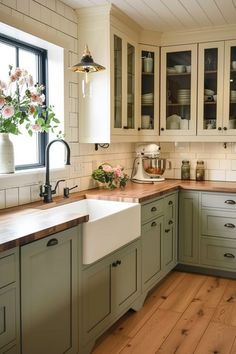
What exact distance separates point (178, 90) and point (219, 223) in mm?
1423

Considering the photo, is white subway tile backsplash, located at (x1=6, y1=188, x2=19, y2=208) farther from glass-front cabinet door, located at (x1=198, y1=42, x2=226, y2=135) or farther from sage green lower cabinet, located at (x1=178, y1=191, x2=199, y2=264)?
glass-front cabinet door, located at (x1=198, y1=42, x2=226, y2=135)

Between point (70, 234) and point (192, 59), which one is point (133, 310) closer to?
point (70, 234)

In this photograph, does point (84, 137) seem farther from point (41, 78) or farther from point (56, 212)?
point (56, 212)

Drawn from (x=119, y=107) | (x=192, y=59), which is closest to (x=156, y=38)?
(x=192, y=59)

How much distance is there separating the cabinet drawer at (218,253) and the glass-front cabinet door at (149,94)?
125 cm

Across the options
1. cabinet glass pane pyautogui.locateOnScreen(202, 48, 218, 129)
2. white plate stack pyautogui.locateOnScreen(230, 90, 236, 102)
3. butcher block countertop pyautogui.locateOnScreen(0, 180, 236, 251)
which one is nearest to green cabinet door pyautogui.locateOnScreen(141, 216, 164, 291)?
butcher block countertop pyautogui.locateOnScreen(0, 180, 236, 251)

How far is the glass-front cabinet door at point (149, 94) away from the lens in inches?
163

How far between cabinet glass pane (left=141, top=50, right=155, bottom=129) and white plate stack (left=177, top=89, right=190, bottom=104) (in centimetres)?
28

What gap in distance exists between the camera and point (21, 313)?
1838 mm

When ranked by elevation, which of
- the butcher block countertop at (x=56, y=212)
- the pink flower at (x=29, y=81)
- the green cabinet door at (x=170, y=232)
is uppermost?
the pink flower at (x=29, y=81)

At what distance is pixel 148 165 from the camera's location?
4.07 m

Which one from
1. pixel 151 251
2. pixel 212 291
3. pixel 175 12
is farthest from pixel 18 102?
pixel 212 291

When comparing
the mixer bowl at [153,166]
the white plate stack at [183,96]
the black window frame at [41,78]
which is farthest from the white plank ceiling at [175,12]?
the mixer bowl at [153,166]

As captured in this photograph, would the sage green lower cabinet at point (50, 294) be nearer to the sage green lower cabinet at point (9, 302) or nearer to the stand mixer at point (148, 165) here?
the sage green lower cabinet at point (9, 302)
